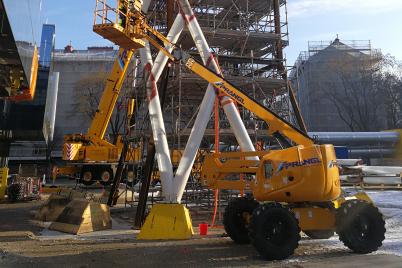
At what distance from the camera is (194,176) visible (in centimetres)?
1877

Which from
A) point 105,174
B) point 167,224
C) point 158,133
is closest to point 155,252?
point 167,224

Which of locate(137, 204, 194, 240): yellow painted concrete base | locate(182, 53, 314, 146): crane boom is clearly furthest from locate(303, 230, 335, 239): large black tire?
locate(137, 204, 194, 240): yellow painted concrete base

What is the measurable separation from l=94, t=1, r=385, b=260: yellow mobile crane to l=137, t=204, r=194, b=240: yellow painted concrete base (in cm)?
115

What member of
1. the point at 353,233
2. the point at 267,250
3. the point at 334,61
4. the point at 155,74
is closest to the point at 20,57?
the point at 155,74

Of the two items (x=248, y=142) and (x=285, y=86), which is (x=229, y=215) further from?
(x=285, y=86)

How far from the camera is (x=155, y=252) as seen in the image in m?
9.41

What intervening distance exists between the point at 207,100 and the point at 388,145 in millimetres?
36151

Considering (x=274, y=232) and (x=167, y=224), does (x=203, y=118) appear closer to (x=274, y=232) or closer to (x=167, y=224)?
(x=167, y=224)

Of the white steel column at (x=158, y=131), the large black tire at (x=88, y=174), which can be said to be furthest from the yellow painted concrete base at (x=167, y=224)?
the large black tire at (x=88, y=174)

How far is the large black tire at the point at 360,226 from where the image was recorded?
916 cm

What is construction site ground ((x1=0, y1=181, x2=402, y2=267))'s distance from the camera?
8.35 metres

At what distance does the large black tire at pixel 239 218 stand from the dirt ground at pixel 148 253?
29 cm

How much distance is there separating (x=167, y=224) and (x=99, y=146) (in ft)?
58.9

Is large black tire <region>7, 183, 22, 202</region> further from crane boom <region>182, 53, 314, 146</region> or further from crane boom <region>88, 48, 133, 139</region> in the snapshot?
crane boom <region>182, 53, 314, 146</region>
